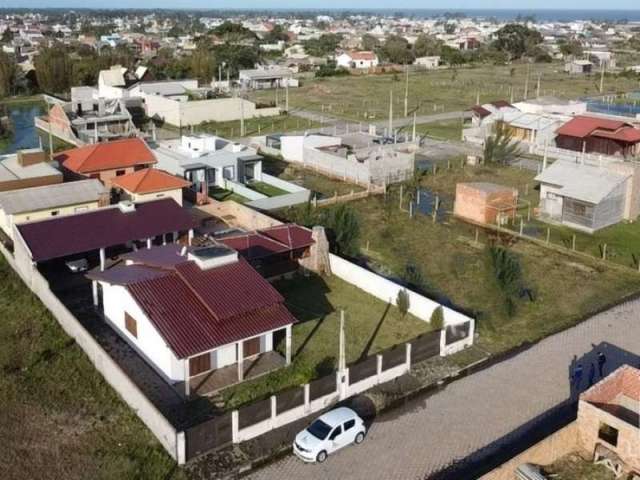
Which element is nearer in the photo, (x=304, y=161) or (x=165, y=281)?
(x=165, y=281)

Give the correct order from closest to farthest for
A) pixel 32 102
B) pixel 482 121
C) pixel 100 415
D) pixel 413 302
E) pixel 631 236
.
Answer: pixel 100 415 → pixel 413 302 → pixel 631 236 → pixel 482 121 → pixel 32 102

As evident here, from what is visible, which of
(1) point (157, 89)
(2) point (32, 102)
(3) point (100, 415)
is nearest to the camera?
(3) point (100, 415)

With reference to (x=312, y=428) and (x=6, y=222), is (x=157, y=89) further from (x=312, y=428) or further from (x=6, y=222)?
(x=312, y=428)

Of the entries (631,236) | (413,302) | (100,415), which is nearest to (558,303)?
(413,302)

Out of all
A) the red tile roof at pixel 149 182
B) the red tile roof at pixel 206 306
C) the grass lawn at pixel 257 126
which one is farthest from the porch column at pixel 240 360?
the grass lawn at pixel 257 126

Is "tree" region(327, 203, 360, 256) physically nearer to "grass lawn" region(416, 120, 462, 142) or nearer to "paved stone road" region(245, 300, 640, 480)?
"paved stone road" region(245, 300, 640, 480)

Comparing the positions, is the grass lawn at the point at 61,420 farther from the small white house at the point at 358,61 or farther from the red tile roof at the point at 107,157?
the small white house at the point at 358,61

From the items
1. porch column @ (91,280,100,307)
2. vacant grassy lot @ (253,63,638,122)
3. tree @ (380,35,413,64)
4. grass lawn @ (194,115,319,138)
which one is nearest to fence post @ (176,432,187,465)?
porch column @ (91,280,100,307)

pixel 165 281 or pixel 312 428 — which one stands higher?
pixel 165 281
